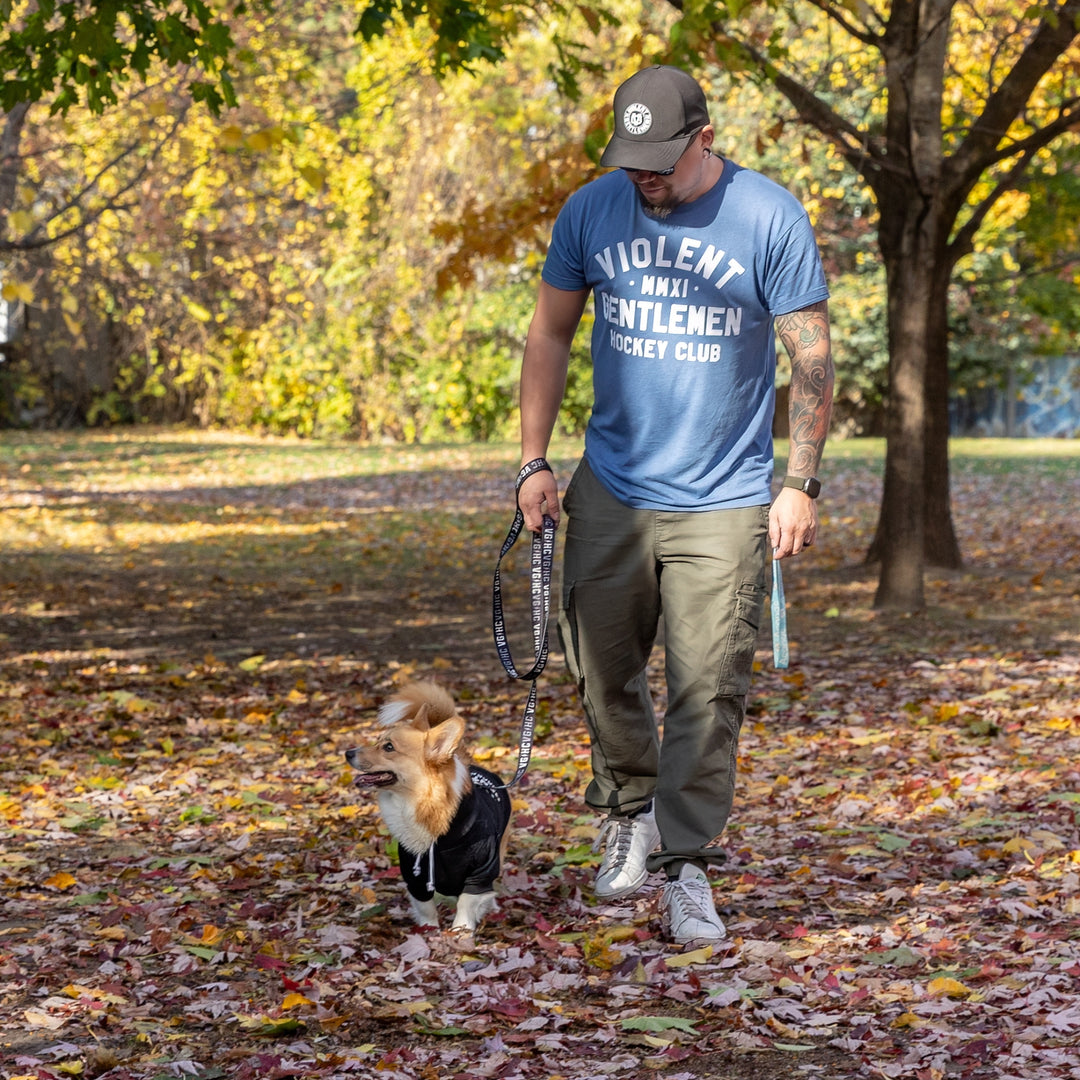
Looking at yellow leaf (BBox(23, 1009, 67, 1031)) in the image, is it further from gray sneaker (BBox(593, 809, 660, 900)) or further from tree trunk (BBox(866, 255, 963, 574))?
tree trunk (BBox(866, 255, 963, 574))

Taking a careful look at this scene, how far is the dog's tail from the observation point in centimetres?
423

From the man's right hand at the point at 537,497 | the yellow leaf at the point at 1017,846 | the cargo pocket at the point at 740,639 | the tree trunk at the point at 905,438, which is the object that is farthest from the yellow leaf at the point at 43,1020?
the tree trunk at the point at 905,438

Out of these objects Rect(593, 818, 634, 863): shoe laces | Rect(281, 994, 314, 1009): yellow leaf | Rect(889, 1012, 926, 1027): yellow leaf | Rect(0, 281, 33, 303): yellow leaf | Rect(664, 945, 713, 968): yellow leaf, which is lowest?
Rect(281, 994, 314, 1009): yellow leaf

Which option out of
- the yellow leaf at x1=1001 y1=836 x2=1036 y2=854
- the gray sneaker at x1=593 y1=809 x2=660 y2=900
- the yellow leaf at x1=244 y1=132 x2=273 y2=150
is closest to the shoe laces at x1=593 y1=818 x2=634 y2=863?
the gray sneaker at x1=593 y1=809 x2=660 y2=900

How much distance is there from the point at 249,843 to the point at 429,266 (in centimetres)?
2114

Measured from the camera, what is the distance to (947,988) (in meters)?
3.84

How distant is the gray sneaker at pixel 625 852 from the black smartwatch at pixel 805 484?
113cm

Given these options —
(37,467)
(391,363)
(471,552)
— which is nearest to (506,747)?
(471,552)

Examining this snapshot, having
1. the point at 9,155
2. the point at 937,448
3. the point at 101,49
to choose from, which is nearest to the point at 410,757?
the point at 101,49

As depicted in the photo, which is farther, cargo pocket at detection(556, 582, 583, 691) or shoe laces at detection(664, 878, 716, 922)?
cargo pocket at detection(556, 582, 583, 691)

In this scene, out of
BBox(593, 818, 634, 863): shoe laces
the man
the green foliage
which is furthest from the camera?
the green foliage

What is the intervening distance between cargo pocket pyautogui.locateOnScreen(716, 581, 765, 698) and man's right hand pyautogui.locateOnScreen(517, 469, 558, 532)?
0.62 meters

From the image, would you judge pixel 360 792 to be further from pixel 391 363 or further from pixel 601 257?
pixel 391 363

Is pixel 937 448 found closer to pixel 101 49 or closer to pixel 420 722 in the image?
pixel 101 49
